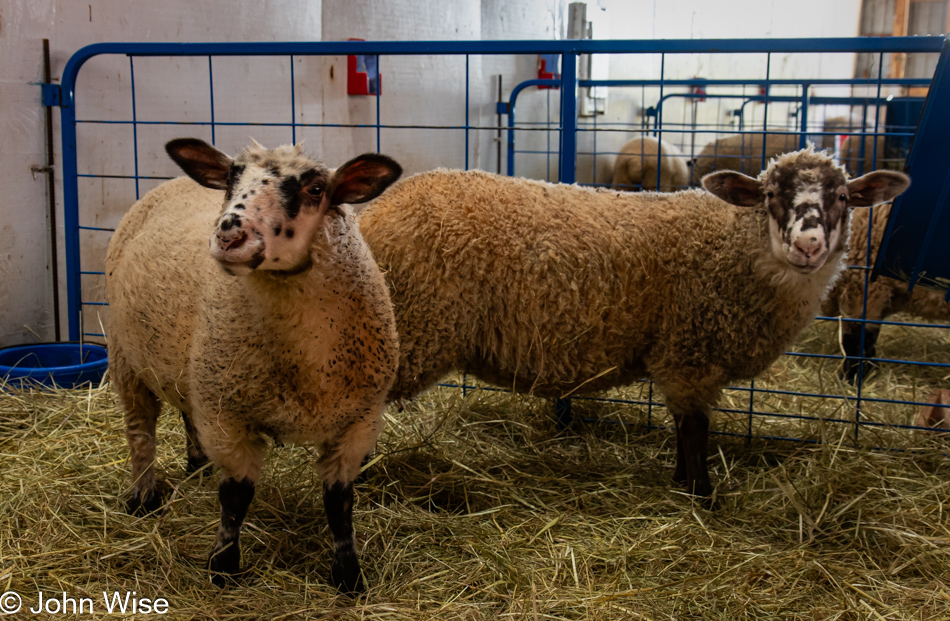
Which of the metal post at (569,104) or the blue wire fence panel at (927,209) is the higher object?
the metal post at (569,104)

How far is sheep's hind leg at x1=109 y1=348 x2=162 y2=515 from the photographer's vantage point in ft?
9.50

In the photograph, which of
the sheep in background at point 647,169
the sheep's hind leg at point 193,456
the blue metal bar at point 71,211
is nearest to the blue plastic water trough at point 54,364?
the blue metal bar at point 71,211

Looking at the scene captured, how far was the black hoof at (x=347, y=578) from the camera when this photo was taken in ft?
8.00

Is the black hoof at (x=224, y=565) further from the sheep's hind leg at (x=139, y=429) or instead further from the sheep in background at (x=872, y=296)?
the sheep in background at (x=872, y=296)

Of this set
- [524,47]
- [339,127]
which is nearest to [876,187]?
[524,47]

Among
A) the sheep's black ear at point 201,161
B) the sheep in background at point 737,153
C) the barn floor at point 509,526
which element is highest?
the sheep in background at point 737,153

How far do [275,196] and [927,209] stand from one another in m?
2.46

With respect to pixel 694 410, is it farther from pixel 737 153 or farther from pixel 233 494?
pixel 737 153

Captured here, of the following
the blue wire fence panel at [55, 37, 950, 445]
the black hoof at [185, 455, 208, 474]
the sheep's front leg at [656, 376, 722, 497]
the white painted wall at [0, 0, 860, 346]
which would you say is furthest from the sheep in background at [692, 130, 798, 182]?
the black hoof at [185, 455, 208, 474]

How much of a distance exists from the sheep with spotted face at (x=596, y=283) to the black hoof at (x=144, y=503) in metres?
0.98

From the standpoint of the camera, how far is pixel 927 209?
118 inches

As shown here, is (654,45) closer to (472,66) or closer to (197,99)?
(197,99)

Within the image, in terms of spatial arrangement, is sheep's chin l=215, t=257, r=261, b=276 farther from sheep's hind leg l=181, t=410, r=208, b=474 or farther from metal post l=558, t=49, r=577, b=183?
metal post l=558, t=49, r=577, b=183

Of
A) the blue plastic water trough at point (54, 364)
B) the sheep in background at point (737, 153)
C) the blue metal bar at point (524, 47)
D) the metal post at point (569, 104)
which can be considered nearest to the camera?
the blue metal bar at point (524, 47)
